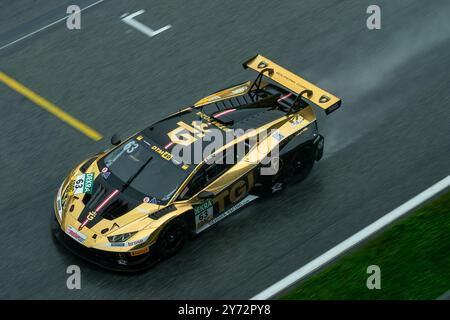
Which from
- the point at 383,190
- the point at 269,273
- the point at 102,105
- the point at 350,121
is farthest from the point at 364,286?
the point at 102,105

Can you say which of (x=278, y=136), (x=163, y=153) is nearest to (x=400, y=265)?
(x=278, y=136)

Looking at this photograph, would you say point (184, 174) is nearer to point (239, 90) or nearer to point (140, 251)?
point (140, 251)

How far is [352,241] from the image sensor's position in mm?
13641

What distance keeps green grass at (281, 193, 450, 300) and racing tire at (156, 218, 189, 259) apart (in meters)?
1.74

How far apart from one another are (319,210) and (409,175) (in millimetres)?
1741

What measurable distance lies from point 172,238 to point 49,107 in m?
4.77

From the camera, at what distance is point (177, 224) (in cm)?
1290

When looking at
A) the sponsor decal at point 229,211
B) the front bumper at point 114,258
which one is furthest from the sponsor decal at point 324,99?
the front bumper at point 114,258

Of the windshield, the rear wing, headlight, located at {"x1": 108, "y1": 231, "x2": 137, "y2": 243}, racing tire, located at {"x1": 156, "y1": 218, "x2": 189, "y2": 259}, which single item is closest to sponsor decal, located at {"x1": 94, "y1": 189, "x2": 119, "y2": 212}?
the windshield

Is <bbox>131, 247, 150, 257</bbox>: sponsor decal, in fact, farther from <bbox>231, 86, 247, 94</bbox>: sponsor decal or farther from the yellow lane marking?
the yellow lane marking

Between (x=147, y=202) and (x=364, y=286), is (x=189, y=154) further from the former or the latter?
(x=364, y=286)

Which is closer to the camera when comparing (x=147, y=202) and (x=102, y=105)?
(x=147, y=202)

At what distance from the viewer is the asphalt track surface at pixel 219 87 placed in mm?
13203

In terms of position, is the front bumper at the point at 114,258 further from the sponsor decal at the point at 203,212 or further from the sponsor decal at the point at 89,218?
the sponsor decal at the point at 203,212
